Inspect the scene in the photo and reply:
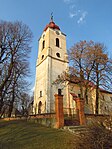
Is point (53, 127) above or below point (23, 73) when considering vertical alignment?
below

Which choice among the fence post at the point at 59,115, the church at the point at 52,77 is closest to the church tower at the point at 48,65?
the church at the point at 52,77

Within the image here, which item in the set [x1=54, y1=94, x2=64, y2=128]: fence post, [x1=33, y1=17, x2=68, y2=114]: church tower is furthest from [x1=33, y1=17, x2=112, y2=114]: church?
[x1=54, y1=94, x2=64, y2=128]: fence post

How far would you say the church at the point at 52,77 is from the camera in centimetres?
2380

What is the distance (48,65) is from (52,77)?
218 cm

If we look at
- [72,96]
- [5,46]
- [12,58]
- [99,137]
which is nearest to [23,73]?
[12,58]

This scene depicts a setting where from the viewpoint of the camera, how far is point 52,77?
25.5m

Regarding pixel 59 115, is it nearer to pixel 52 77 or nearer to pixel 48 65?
pixel 52 77

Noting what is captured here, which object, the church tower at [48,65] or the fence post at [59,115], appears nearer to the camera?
the fence post at [59,115]

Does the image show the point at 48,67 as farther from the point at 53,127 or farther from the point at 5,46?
the point at 53,127

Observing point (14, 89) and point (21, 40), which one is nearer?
point (14, 89)

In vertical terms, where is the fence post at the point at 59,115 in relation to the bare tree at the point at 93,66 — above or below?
below

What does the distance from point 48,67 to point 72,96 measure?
6374 millimetres

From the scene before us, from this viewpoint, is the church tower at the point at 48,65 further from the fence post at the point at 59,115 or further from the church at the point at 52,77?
the fence post at the point at 59,115

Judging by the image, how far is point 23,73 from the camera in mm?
18828
